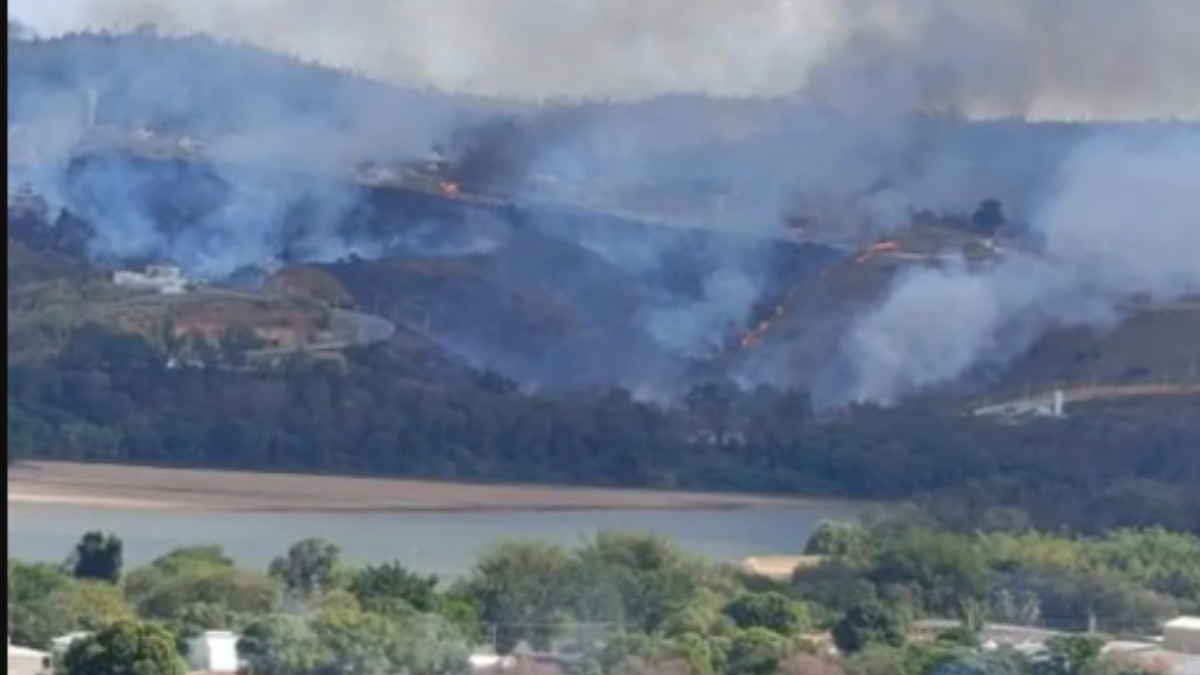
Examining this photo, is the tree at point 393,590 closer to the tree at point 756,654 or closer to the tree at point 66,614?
the tree at point 66,614

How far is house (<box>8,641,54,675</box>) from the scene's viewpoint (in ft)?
24.2

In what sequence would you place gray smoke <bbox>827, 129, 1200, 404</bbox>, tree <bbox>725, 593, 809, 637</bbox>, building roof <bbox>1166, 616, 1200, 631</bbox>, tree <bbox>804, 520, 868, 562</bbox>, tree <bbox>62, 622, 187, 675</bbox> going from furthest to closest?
1. gray smoke <bbox>827, 129, 1200, 404</bbox>
2. tree <bbox>804, 520, 868, 562</bbox>
3. building roof <bbox>1166, 616, 1200, 631</bbox>
4. tree <bbox>725, 593, 809, 637</bbox>
5. tree <bbox>62, 622, 187, 675</bbox>

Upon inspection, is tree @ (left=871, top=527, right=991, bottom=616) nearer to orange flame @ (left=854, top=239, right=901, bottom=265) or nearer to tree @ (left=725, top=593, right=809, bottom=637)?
tree @ (left=725, top=593, right=809, bottom=637)

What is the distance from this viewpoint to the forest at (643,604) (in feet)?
25.5

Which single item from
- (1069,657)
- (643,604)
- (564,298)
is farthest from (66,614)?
(1069,657)

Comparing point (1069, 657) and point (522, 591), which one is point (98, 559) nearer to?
point (522, 591)

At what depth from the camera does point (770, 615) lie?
8.13 m

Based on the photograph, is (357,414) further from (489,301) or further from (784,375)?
(784,375)

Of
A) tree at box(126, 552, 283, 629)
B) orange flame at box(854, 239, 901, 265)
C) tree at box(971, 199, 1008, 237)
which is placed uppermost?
tree at box(971, 199, 1008, 237)

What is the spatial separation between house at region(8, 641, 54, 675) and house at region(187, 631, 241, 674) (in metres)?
0.41

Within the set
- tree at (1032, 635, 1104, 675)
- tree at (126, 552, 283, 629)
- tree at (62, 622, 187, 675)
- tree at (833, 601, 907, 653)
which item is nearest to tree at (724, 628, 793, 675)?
tree at (833, 601, 907, 653)

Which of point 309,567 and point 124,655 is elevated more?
point 309,567

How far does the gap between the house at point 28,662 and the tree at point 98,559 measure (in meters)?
0.73

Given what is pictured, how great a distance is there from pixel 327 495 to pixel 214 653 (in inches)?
53.8
